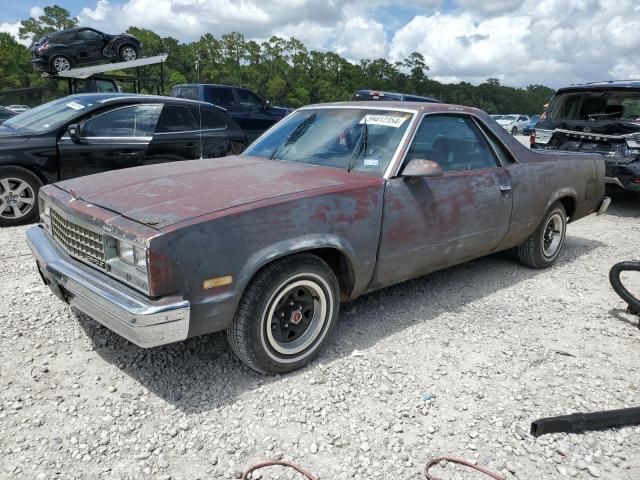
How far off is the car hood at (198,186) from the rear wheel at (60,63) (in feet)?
40.6

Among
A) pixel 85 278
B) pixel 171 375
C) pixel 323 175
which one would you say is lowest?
pixel 171 375

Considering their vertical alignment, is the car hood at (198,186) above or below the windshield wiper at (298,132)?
below

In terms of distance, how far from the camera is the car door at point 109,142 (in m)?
5.92

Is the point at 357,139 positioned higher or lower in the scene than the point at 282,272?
higher

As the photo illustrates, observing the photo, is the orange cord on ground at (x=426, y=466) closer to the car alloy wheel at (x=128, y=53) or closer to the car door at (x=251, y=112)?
the car door at (x=251, y=112)

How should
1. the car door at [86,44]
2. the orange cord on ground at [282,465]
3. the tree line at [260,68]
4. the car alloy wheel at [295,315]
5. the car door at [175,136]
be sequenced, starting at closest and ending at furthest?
the orange cord on ground at [282,465] → the car alloy wheel at [295,315] → the car door at [175,136] → the car door at [86,44] → the tree line at [260,68]

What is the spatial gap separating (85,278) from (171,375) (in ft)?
2.46

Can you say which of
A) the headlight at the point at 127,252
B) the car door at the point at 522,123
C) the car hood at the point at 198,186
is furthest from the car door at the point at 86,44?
the car door at the point at 522,123

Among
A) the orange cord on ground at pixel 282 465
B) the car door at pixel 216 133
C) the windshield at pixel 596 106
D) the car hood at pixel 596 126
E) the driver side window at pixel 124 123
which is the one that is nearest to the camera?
the orange cord on ground at pixel 282 465

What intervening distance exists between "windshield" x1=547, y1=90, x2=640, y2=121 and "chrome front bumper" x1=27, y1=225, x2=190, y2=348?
7.49 meters

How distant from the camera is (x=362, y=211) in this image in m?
3.10

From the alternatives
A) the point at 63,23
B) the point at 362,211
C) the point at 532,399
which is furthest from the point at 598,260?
the point at 63,23

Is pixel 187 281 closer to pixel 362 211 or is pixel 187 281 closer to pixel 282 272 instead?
pixel 282 272

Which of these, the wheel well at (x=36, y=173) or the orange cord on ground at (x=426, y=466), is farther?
the wheel well at (x=36, y=173)
